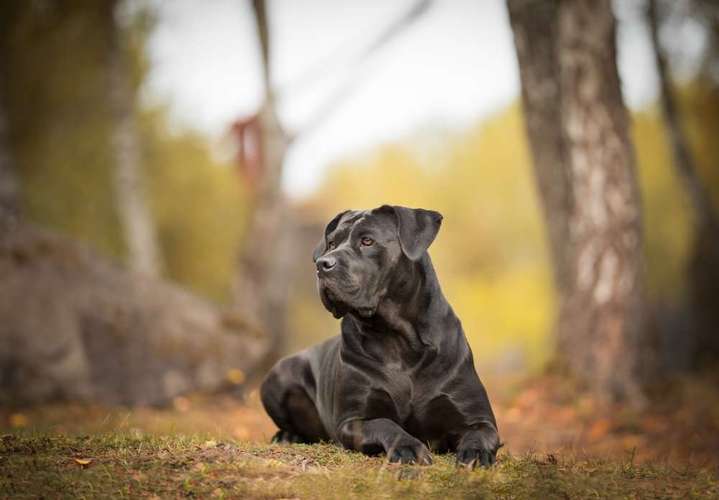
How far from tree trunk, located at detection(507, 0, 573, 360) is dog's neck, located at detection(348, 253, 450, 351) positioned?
6.90m

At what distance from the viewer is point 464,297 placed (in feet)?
149

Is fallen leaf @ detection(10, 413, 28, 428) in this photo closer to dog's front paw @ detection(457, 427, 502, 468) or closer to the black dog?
the black dog

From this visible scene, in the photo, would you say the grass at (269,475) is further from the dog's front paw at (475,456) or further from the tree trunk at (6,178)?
the tree trunk at (6,178)

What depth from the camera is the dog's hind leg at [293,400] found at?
638cm

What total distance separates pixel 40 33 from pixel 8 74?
1.48 m

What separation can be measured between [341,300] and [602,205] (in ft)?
21.2

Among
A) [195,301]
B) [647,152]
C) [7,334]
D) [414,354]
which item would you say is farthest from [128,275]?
[647,152]

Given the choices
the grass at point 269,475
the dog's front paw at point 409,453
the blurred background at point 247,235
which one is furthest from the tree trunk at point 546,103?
the dog's front paw at point 409,453

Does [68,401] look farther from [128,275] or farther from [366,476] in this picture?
[366,476]

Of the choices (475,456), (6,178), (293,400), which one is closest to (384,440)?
(475,456)

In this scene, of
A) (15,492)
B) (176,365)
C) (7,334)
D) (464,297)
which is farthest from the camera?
(464,297)

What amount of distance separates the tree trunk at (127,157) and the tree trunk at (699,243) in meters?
11.3

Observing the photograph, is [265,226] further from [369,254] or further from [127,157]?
[369,254]

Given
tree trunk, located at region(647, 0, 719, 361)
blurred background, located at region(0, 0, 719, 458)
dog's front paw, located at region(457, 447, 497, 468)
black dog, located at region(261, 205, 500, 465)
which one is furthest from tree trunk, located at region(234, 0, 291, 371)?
dog's front paw, located at region(457, 447, 497, 468)
